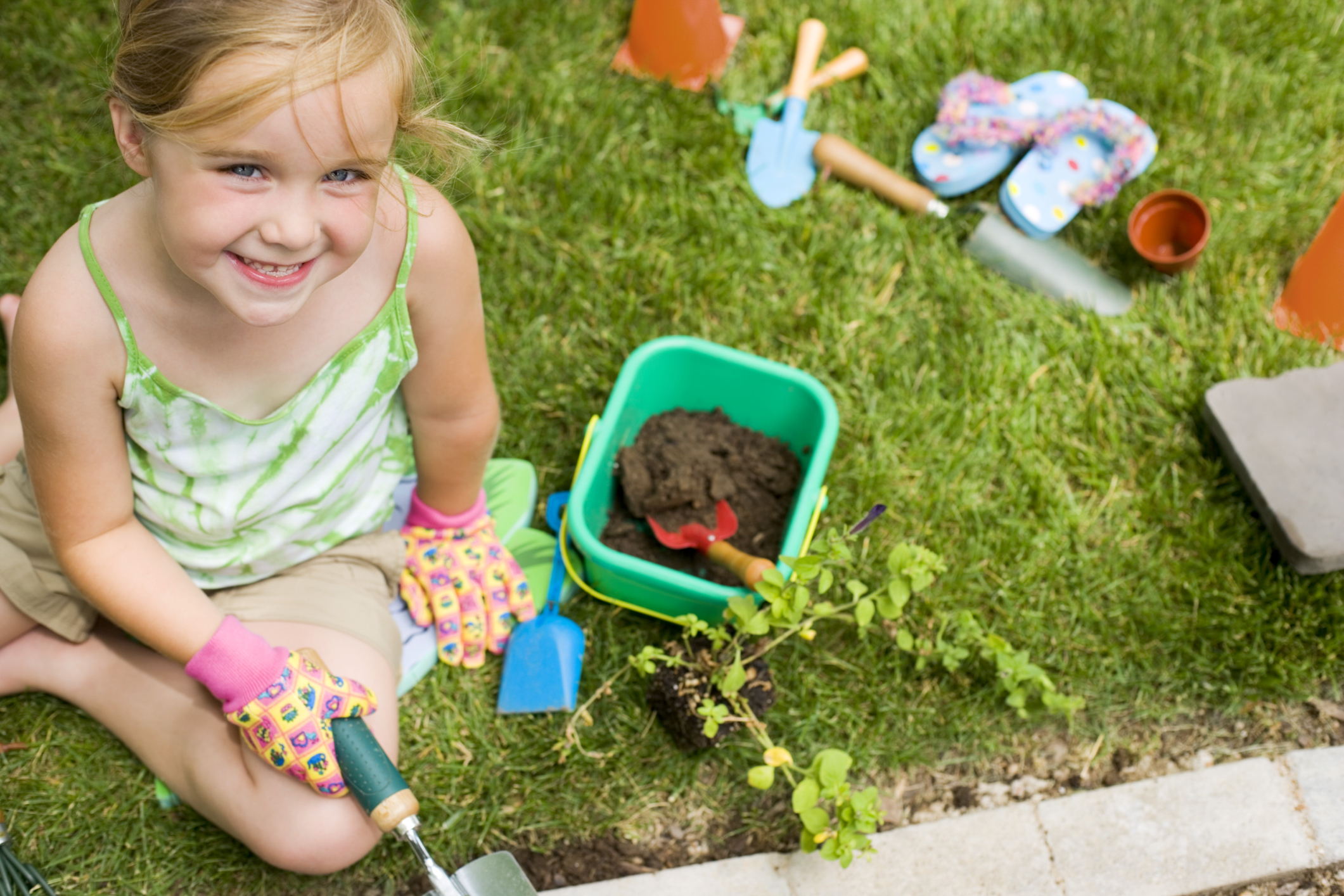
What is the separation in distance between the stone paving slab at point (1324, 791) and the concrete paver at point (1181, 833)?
0.06 ft

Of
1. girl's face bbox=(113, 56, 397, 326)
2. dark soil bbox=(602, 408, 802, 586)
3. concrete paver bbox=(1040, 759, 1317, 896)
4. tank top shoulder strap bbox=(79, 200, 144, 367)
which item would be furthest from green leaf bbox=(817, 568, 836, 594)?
tank top shoulder strap bbox=(79, 200, 144, 367)

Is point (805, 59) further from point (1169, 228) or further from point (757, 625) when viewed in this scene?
point (757, 625)

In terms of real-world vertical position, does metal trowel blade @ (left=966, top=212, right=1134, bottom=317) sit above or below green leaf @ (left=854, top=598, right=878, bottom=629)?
above

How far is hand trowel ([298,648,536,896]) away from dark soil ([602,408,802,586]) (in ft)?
1.60

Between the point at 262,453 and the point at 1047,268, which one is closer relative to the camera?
the point at 262,453

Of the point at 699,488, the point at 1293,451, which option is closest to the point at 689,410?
the point at 699,488

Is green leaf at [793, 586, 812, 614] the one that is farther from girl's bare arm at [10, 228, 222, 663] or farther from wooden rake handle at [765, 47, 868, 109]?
wooden rake handle at [765, 47, 868, 109]

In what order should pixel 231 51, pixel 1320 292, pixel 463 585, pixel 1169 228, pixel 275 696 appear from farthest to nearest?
pixel 1169 228 < pixel 1320 292 < pixel 463 585 < pixel 275 696 < pixel 231 51

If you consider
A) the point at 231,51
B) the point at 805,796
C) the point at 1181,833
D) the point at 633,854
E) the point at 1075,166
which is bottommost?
the point at 633,854

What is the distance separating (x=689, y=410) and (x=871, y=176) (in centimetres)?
64

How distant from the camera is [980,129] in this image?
198 centimetres

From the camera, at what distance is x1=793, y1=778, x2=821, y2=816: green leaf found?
127 centimetres

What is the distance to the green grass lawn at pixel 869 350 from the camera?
4.79 feet

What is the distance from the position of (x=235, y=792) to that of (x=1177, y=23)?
2271 millimetres
